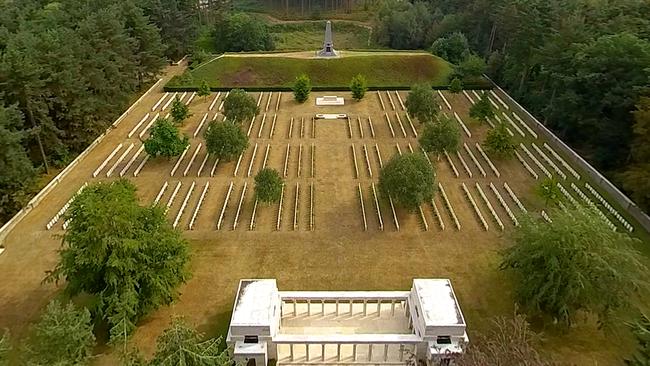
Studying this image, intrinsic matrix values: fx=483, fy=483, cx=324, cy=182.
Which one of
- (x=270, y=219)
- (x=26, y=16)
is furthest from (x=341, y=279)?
(x=26, y=16)

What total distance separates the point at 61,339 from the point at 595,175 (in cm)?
3384

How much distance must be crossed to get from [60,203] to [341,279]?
19.6 meters

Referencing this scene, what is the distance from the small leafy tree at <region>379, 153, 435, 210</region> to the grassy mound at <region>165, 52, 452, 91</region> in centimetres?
2698

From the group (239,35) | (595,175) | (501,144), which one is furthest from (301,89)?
(595,175)

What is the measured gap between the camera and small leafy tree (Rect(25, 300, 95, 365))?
55.2ft

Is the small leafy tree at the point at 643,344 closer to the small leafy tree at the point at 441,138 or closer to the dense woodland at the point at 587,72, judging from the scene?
the dense woodland at the point at 587,72

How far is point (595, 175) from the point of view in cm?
3428

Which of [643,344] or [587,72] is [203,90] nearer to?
[587,72]

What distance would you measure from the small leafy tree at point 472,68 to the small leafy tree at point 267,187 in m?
32.5

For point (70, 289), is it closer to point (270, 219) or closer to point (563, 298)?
point (270, 219)

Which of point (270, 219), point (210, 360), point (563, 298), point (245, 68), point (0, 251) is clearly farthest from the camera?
point (245, 68)

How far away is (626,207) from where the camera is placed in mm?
30547

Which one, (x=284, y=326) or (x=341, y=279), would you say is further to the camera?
(x=341, y=279)

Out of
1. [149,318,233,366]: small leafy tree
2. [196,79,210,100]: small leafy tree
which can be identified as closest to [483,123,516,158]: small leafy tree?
[149,318,233,366]: small leafy tree
